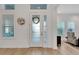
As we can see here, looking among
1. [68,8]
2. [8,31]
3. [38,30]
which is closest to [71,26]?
Result: [68,8]

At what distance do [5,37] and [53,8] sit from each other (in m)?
3.36

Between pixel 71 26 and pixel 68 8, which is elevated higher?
pixel 68 8

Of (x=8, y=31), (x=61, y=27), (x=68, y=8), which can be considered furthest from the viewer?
(x=61, y=27)

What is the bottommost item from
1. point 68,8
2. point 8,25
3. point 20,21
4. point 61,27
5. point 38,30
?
point 38,30

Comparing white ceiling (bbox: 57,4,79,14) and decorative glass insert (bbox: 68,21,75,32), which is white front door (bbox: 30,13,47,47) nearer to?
white ceiling (bbox: 57,4,79,14)

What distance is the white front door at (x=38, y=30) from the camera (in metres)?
9.56

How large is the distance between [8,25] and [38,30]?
6.05 feet

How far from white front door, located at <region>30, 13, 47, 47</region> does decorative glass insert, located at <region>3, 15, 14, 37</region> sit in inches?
45.7

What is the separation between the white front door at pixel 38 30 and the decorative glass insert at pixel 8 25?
1.16m

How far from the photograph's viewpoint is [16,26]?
30.9 ft

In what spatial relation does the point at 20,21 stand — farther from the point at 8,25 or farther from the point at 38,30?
the point at 38,30

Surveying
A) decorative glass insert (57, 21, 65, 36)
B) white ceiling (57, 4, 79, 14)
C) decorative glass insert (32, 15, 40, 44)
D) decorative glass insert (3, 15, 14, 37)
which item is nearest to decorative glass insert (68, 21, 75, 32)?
decorative glass insert (57, 21, 65, 36)

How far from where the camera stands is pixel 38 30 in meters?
9.59

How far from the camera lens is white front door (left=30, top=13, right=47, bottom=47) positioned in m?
9.56
